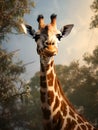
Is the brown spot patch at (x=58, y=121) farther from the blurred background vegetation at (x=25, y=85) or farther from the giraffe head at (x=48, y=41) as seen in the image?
the blurred background vegetation at (x=25, y=85)

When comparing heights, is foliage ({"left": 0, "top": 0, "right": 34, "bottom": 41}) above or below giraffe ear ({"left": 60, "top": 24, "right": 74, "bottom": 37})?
below

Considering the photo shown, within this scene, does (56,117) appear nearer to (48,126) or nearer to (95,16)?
(48,126)

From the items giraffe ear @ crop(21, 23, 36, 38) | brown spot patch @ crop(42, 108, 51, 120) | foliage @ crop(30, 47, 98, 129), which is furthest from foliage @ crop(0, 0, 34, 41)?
foliage @ crop(30, 47, 98, 129)

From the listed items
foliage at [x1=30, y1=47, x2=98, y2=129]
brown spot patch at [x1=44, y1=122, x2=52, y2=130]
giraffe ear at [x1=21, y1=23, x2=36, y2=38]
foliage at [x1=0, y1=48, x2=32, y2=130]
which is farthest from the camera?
foliage at [x1=30, y1=47, x2=98, y2=129]

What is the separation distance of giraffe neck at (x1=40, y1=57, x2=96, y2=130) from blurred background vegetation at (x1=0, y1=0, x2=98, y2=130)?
10.9 m

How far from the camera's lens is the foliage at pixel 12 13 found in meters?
21.9

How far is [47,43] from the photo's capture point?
773cm

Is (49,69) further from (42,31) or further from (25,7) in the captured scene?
(25,7)

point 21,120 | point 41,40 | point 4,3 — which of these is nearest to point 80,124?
point 41,40

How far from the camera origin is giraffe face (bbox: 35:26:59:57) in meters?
7.63

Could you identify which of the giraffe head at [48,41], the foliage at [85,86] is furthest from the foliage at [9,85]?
the foliage at [85,86]

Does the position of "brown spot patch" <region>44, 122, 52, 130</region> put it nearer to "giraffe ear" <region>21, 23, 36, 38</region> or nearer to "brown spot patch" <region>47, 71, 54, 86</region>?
"brown spot patch" <region>47, 71, 54, 86</region>

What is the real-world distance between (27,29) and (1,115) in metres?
27.5

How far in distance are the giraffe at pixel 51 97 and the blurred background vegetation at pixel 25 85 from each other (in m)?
10.9
